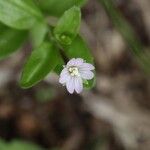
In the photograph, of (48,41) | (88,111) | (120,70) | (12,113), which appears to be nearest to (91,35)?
(120,70)

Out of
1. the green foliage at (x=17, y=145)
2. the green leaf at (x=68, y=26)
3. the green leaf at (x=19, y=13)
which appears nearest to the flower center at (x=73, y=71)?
the green leaf at (x=68, y=26)

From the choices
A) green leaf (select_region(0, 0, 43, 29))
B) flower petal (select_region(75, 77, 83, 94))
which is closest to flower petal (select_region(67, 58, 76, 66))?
flower petal (select_region(75, 77, 83, 94))

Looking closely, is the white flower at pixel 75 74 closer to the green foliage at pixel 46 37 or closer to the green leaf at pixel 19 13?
the green foliage at pixel 46 37

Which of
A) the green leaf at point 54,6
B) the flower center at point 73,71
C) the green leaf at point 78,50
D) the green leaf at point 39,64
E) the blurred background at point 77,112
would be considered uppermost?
the blurred background at point 77,112

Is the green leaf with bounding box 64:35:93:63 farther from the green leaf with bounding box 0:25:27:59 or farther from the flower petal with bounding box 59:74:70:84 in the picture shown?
the green leaf with bounding box 0:25:27:59

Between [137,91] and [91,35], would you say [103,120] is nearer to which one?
[137,91]

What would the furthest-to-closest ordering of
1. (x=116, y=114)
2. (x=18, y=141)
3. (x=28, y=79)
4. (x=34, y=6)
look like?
(x=116, y=114), (x=18, y=141), (x=34, y=6), (x=28, y=79)
